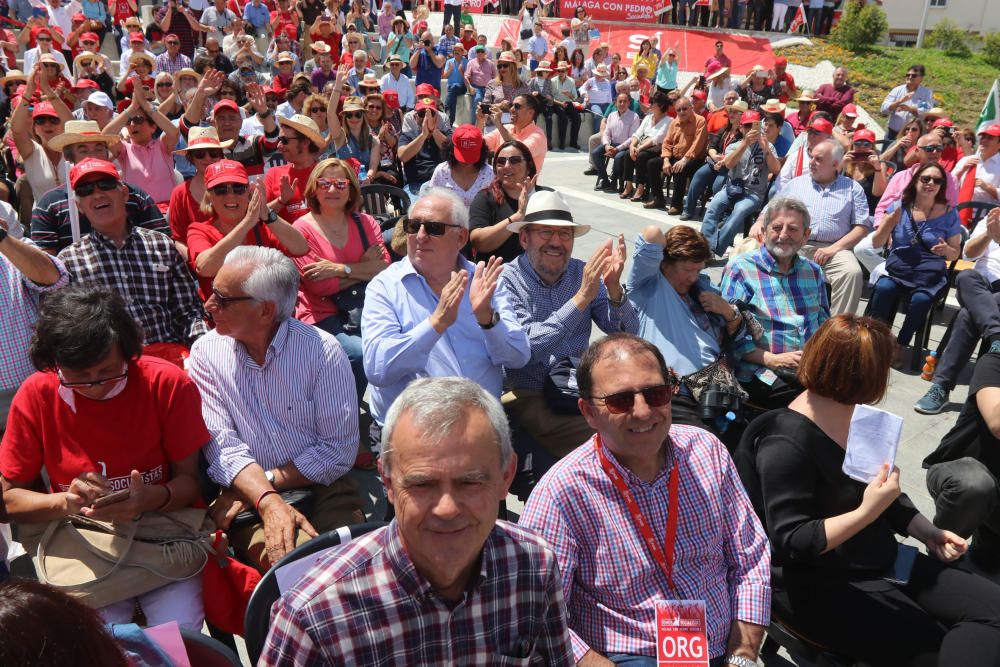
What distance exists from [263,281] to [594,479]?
146cm

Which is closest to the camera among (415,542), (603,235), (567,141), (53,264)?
(415,542)

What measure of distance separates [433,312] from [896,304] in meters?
4.47

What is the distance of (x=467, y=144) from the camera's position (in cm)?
576

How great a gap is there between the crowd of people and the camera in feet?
0.05

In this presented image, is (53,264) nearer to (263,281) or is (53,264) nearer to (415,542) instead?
(263,281)

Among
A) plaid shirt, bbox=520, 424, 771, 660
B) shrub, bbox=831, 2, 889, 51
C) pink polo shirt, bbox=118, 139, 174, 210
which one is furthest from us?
shrub, bbox=831, 2, 889, 51

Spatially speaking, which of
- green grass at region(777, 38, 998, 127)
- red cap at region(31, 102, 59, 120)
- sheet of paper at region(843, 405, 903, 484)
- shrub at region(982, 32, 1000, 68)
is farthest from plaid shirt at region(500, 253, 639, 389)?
shrub at region(982, 32, 1000, 68)

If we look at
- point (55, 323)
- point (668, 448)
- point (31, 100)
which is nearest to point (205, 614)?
point (55, 323)

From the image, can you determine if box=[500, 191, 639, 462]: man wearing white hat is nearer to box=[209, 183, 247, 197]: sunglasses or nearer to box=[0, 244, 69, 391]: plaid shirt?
box=[209, 183, 247, 197]: sunglasses

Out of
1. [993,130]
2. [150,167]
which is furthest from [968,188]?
[150,167]

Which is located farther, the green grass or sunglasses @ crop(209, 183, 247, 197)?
the green grass

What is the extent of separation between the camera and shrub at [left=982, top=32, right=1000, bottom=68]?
2155 centimetres

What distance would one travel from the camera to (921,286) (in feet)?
19.0

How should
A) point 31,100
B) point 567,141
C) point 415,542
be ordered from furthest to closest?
1. point 567,141
2. point 31,100
3. point 415,542
